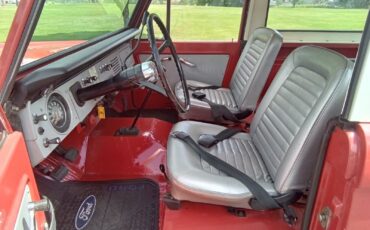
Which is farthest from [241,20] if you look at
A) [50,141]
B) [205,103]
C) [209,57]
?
[50,141]

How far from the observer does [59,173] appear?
162 cm

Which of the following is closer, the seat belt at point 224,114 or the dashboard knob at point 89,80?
the dashboard knob at point 89,80

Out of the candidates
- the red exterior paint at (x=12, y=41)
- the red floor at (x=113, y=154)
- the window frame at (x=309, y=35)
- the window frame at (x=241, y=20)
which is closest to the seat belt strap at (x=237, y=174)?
the red floor at (x=113, y=154)

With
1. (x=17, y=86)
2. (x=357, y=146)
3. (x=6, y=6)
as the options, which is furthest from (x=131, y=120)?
(x=357, y=146)

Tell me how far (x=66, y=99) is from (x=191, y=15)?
1.38 metres

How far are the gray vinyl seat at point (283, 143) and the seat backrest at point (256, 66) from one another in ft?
1.62

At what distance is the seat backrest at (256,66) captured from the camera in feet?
6.58

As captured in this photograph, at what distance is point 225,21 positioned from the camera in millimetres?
2586

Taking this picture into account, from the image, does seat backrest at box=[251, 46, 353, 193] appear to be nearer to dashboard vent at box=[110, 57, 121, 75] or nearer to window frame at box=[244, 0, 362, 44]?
dashboard vent at box=[110, 57, 121, 75]

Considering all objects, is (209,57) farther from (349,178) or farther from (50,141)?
(349,178)

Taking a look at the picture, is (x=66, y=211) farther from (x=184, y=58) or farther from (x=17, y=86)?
(x=184, y=58)

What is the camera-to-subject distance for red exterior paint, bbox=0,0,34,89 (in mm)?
808

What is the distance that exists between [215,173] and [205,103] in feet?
2.92

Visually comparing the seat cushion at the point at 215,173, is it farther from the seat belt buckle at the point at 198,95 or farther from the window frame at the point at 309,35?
the window frame at the point at 309,35
